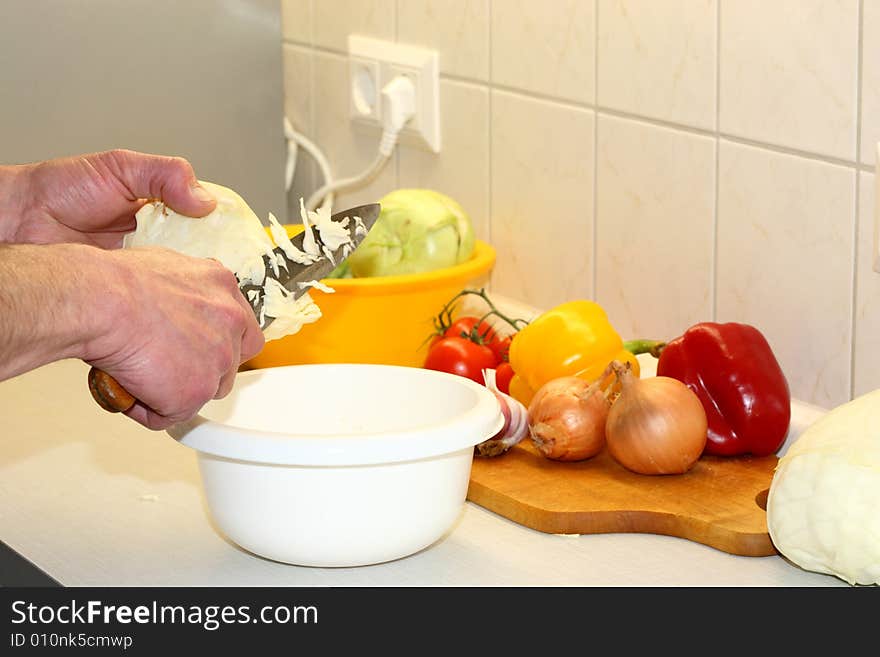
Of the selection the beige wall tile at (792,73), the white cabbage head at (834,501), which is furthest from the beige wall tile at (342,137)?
the white cabbage head at (834,501)

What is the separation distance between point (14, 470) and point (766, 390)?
2.39ft

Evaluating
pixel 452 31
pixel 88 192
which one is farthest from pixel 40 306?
pixel 452 31

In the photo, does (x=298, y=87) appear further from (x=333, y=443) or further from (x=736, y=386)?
(x=333, y=443)

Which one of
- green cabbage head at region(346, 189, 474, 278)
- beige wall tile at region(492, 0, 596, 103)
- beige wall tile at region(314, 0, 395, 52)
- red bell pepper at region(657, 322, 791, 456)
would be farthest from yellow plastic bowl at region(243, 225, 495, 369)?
beige wall tile at region(314, 0, 395, 52)

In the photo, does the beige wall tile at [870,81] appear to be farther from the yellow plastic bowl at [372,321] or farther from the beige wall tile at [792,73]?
the yellow plastic bowl at [372,321]

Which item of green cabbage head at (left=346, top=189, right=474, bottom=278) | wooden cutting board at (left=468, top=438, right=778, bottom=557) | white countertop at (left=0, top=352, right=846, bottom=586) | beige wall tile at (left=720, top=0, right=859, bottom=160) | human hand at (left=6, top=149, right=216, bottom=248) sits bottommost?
white countertop at (left=0, top=352, right=846, bottom=586)

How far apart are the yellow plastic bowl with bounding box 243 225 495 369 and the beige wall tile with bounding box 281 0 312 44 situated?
0.62 m

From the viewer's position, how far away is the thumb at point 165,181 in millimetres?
1227

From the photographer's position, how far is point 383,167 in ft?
6.40

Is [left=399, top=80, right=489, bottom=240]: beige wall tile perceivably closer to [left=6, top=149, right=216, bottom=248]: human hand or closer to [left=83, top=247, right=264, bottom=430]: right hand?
[left=6, top=149, right=216, bottom=248]: human hand

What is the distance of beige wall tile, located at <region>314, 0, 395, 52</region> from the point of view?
1882 mm
